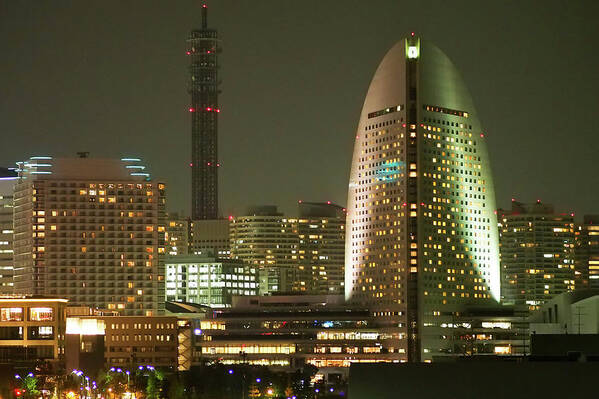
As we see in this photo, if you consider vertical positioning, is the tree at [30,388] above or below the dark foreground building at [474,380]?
below

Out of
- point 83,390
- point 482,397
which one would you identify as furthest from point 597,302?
point 482,397

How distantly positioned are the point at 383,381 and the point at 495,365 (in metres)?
11.0

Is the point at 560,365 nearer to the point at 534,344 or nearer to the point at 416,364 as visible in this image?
the point at 416,364

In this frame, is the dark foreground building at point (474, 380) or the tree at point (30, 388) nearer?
the dark foreground building at point (474, 380)

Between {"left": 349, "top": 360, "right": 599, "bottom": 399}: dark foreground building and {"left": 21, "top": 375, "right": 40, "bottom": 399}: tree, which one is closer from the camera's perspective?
{"left": 349, "top": 360, "right": 599, "bottom": 399}: dark foreground building

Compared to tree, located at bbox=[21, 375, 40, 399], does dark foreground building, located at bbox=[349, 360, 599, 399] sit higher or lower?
higher

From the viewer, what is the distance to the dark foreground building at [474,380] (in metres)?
124

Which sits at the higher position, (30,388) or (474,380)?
(474,380)

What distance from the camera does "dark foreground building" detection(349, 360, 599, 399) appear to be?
4862 inches

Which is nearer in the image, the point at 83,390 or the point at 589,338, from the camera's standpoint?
the point at 589,338

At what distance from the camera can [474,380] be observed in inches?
5074

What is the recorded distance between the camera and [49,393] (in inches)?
7697

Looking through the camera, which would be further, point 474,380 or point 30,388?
point 30,388

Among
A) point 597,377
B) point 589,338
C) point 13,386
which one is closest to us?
point 597,377
